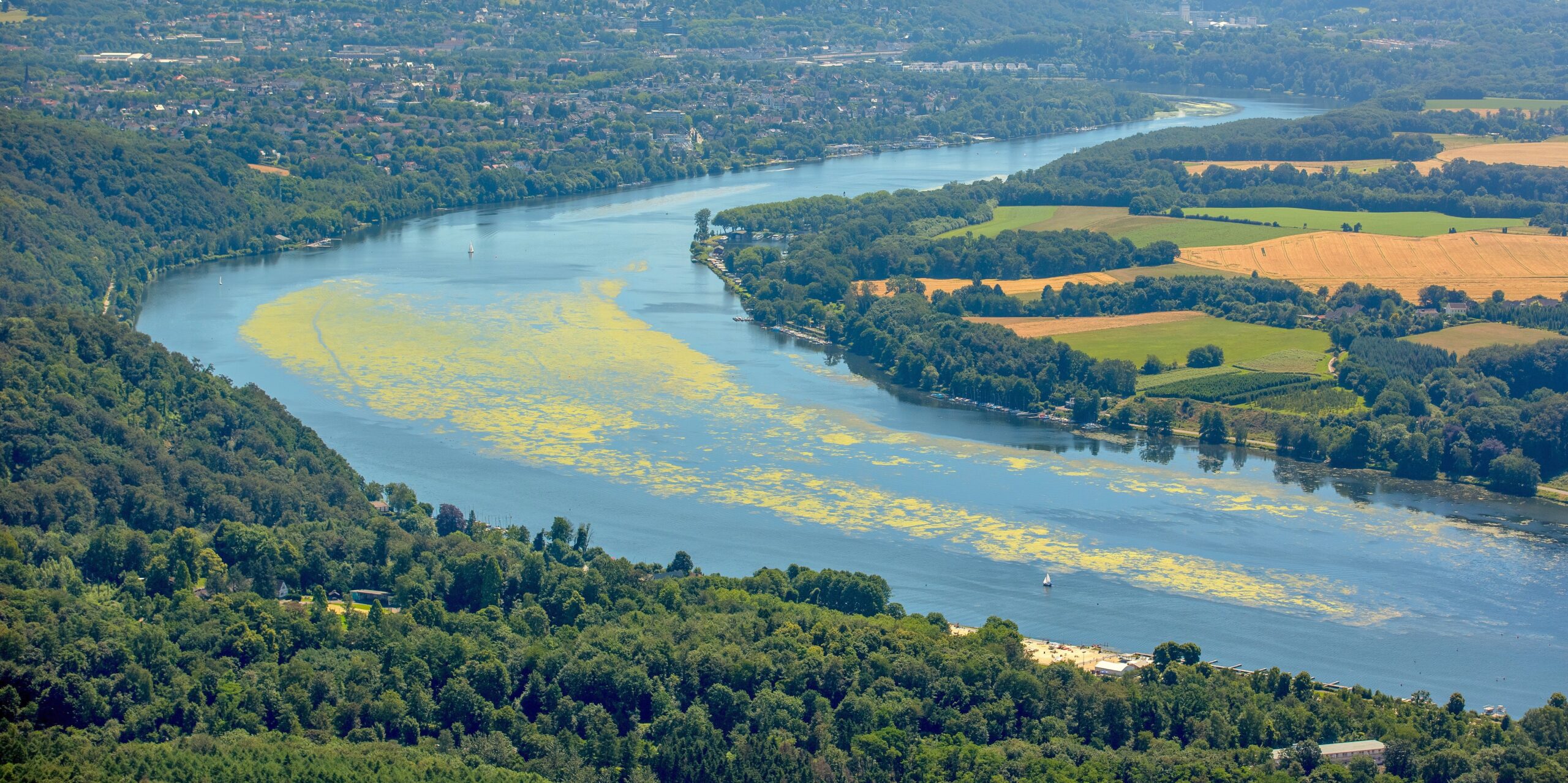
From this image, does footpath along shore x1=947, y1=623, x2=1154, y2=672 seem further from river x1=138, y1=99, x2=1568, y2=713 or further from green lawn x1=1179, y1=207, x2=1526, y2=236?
green lawn x1=1179, y1=207, x2=1526, y2=236

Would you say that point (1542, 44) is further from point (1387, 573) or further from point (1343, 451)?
point (1387, 573)

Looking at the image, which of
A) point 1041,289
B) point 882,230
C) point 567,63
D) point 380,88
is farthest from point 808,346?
point 567,63

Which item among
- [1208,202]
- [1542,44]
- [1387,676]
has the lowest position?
[1387,676]

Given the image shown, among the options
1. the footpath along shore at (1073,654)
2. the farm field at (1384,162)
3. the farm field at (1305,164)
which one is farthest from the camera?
the farm field at (1305,164)

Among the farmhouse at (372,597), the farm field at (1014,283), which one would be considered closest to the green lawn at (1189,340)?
the farm field at (1014,283)

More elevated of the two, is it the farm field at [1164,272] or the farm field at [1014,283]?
the farm field at [1164,272]

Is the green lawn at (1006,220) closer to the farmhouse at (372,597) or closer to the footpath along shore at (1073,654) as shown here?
the footpath along shore at (1073,654)

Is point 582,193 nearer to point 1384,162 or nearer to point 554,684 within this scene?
point 1384,162

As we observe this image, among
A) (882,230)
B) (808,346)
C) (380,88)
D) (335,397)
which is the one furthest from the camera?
(380,88)
